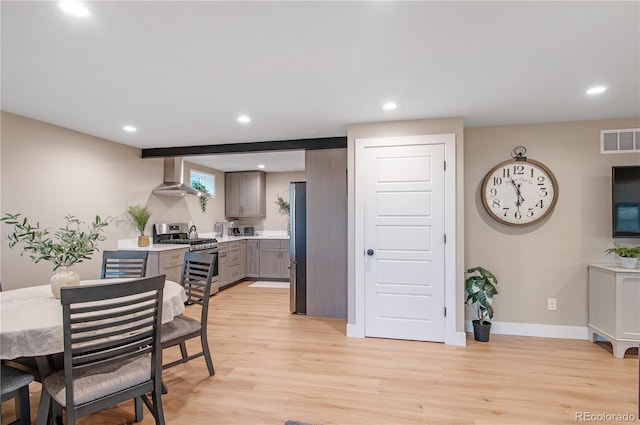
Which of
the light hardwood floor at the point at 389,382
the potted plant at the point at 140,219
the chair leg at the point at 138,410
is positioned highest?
the potted plant at the point at 140,219

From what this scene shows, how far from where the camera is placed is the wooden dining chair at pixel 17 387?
162 cm

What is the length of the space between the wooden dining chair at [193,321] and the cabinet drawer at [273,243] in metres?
3.33

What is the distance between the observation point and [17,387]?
5.41ft

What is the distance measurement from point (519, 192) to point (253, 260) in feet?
15.8

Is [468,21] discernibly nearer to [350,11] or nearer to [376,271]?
[350,11]

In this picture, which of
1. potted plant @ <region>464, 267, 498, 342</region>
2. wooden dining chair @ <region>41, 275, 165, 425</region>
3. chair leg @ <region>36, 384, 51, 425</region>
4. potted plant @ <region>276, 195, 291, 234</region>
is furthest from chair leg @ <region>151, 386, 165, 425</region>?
potted plant @ <region>276, 195, 291, 234</region>

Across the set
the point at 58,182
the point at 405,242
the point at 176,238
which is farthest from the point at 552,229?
the point at 58,182

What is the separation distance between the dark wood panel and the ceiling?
85 centimetres

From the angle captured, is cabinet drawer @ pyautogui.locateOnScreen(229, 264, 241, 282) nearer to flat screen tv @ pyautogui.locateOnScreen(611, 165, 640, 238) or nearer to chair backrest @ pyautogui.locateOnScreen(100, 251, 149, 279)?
chair backrest @ pyautogui.locateOnScreen(100, 251, 149, 279)

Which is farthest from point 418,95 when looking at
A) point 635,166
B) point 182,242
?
point 182,242

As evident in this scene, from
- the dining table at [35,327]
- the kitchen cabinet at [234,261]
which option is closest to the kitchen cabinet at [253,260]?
the kitchen cabinet at [234,261]

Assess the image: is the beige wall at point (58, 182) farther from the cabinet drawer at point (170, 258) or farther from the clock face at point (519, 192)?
the clock face at point (519, 192)

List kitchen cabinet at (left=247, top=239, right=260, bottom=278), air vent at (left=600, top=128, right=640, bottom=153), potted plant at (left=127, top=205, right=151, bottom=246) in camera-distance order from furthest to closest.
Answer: kitchen cabinet at (left=247, top=239, right=260, bottom=278) < potted plant at (left=127, top=205, right=151, bottom=246) < air vent at (left=600, top=128, right=640, bottom=153)

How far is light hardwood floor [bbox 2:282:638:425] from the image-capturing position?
6.79 feet
